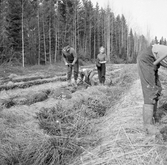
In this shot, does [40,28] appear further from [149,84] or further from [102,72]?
[149,84]

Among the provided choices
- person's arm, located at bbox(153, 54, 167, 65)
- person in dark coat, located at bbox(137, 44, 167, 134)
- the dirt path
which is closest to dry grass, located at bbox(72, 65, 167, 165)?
the dirt path

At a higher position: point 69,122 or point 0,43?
point 0,43

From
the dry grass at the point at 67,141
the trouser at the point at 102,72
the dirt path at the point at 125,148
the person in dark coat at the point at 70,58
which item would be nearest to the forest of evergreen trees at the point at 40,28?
the person in dark coat at the point at 70,58

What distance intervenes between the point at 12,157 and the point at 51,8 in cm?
3122

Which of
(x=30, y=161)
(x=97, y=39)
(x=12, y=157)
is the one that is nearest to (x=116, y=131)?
(x=30, y=161)

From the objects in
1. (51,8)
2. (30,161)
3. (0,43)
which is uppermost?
(51,8)

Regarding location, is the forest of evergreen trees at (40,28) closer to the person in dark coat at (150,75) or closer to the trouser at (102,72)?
the trouser at (102,72)

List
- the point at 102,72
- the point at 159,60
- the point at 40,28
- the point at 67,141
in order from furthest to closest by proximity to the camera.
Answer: the point at 40,28 → the point at 102,72 → the point at 159,60 → the point at 67,141

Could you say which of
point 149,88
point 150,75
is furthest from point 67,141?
point 150,75

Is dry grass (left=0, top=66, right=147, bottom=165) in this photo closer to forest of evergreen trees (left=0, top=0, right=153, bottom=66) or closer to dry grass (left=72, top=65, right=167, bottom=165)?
dry grass (left=72, top=65, right=167, bottom=165)

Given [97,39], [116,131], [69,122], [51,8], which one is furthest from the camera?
[97,39]

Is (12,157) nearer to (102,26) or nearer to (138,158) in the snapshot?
(138,158)

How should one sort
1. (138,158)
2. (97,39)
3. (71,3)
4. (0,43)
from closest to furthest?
(138,158), (0,43), (71,3), (97,39)

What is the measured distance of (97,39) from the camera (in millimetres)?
45031
